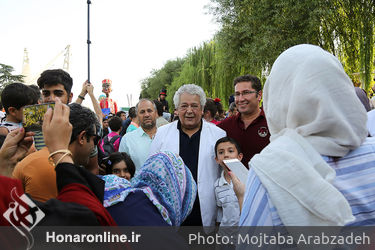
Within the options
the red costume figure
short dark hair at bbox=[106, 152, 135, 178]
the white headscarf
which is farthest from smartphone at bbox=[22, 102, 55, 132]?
the red costume figure

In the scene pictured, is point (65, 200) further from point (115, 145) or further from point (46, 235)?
point (115, 145)

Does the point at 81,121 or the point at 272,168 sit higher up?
the point at 81,121

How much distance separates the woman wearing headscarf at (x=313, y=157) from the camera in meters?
1.35

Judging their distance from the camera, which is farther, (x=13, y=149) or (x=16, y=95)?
(x=16, y=95)

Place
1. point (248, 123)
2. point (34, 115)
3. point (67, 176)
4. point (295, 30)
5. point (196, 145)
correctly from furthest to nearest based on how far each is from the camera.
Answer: point (295, 30) → point (248, 123) → point (196, 145) → point (34, 115) → point (67, 176)

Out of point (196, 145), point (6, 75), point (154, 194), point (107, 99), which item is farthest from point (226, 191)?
point (6, 75)

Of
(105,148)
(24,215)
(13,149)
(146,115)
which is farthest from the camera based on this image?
(146,115)

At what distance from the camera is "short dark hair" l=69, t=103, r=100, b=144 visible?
5.56 feet

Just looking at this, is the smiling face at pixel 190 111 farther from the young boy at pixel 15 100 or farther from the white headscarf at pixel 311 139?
the white headscarf at pixel 311 139

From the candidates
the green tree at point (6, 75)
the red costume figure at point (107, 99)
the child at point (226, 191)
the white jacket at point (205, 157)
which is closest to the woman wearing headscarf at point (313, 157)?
the child at point (226, 191)

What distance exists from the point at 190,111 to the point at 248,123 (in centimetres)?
76

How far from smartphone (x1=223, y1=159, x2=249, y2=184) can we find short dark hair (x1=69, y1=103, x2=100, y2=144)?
0.95 m

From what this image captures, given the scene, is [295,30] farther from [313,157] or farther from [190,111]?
[313,157]

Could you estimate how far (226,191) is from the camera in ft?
10.1
